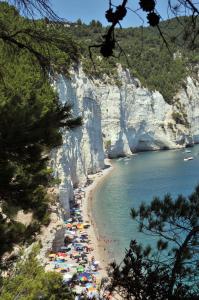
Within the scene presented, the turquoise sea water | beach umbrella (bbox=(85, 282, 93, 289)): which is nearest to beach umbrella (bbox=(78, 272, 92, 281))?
beach umbrella (bbox=(85, 282, 93, 289))

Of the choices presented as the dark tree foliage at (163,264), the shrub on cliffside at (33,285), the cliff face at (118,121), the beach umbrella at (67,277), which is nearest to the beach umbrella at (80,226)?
the cliff face at (118,121)

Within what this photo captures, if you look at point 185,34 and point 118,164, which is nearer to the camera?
point 185,34

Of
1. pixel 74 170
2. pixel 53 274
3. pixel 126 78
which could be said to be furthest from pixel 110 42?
pixel 126 78

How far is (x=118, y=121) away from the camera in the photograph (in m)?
72.9

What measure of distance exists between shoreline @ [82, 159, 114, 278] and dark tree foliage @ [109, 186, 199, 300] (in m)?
5.46

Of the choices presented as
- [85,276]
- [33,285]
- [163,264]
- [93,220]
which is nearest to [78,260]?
[85,276]

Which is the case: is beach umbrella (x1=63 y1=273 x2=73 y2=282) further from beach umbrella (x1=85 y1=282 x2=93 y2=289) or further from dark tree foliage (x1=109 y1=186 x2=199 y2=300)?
dark tree foliage (x1=109 y1=186 x2=199 y2=300)

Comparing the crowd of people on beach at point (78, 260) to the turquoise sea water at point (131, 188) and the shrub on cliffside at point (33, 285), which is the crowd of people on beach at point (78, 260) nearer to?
the turquoise sea water at point (131, 188)

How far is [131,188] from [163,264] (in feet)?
131

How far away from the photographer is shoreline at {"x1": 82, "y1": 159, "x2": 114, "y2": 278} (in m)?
24.9

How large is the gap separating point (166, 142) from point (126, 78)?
16.9 m

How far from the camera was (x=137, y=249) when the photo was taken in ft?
16.7

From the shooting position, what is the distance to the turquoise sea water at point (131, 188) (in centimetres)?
2820

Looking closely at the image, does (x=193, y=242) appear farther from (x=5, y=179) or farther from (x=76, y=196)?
(x=76, y=196)
